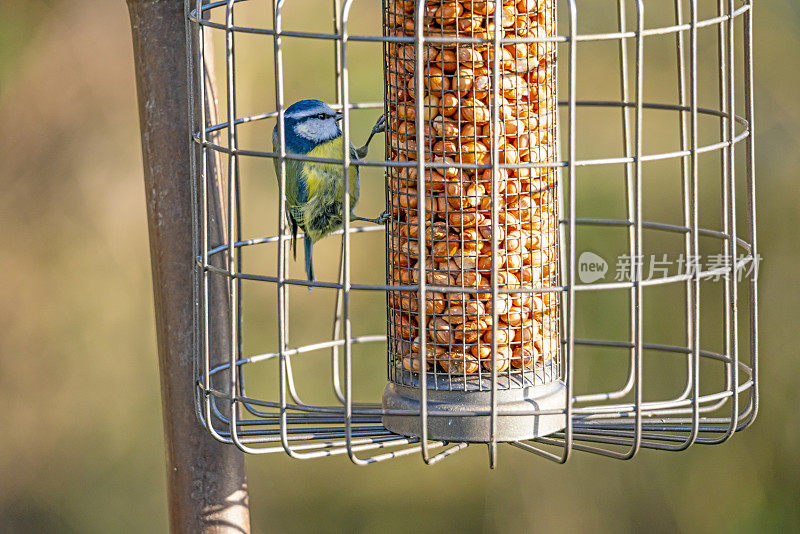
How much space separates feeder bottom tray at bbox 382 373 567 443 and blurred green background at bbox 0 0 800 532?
1857 millimetres

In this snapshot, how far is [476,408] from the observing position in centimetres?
182

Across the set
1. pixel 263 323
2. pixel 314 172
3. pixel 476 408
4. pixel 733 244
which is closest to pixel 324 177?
pixel 314 172

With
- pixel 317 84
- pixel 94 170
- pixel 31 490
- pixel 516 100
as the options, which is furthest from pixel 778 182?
pixel 31 490

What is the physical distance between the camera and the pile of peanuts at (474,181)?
1830mm

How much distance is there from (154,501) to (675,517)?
214cm

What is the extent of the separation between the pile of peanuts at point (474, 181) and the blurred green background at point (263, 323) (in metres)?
1.77

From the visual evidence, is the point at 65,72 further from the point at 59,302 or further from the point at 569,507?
the point at 569,507

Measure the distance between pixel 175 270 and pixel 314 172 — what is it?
0.55 metres

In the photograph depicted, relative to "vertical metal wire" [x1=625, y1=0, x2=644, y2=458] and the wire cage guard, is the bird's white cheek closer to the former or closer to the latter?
the wire cage guard

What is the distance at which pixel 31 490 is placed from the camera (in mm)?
4133

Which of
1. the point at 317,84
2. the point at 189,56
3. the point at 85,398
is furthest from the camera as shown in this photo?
the point at 85,398

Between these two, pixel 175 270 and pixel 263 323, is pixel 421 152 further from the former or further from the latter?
pixel 263 323

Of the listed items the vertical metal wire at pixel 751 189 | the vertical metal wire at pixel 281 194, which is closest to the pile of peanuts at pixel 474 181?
the vertical metal wire at pixel 281 194

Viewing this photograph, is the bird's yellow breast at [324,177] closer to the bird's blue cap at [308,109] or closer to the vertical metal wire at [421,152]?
the bird's blue cap at [308,109]
